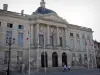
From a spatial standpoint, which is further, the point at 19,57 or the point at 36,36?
the point at 36,36

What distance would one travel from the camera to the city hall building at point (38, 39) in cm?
3576

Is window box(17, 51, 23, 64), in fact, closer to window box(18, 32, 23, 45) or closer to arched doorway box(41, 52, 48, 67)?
window box(18, 32, 23, 45)

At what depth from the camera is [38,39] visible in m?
36.1

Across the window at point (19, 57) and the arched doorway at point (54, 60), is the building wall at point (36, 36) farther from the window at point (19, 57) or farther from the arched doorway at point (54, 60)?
the arched doorway at point (54, 60)

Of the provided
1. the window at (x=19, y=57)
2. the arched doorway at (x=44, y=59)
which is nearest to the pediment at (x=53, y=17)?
the arched doorway at (x=44, y=59)

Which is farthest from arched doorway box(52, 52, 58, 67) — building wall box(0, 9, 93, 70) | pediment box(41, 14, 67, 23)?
pediment box(41, 14, 67, 23)

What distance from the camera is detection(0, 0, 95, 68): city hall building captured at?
117 ft

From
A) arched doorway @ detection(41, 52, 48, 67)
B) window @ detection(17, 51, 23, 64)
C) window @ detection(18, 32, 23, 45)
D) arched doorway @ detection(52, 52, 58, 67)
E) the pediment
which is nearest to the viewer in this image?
window @ detection(17, 51, 23, 64)

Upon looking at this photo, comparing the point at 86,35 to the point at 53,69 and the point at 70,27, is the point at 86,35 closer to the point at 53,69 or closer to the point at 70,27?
the point at 70,27

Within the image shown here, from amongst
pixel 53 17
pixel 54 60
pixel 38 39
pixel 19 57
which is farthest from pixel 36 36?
pixel 54 60

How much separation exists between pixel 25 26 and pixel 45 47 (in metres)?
7.31

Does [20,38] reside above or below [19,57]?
above

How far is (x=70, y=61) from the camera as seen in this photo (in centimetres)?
4328

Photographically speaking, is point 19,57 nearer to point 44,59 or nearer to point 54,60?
point 44,59
